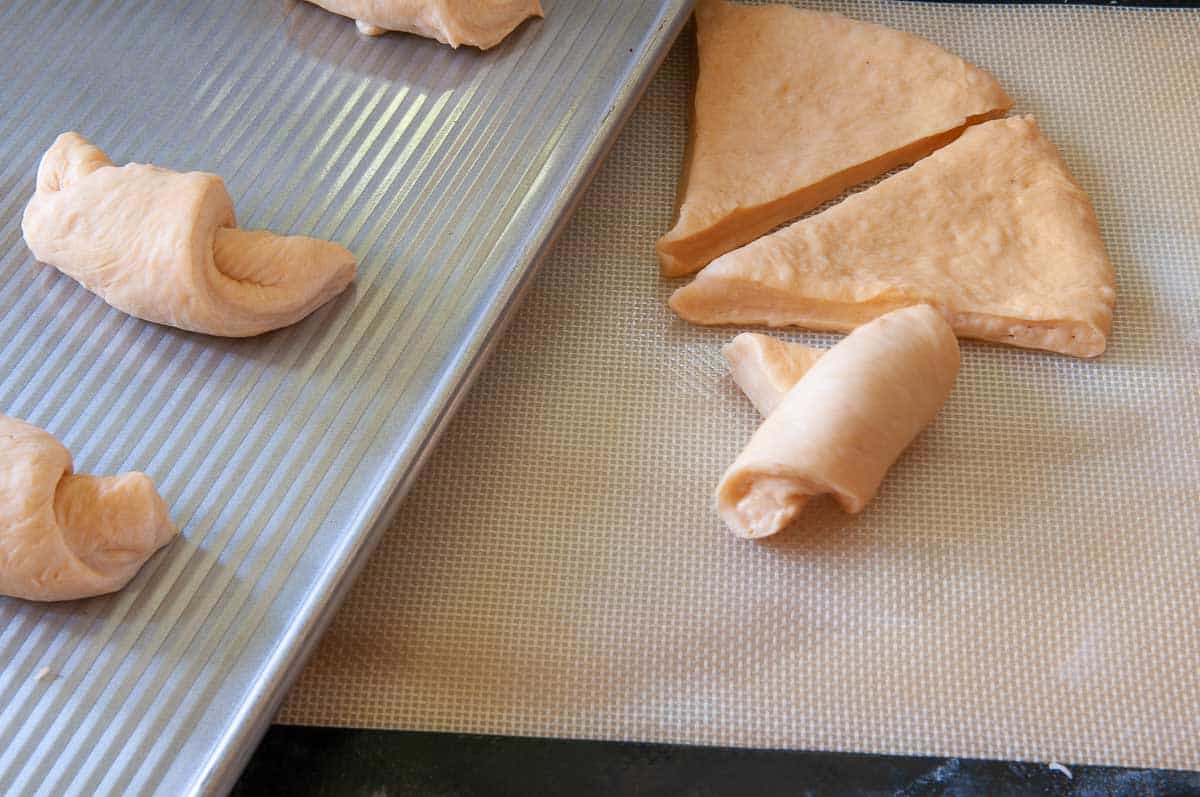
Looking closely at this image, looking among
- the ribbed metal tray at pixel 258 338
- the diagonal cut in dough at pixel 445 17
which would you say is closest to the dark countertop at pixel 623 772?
the ribbed metal tray at pixel 258 338

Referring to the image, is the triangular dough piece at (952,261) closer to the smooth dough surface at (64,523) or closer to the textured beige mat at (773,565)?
the textured beige mat at (773,565)

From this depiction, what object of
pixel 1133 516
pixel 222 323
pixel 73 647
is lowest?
pixel 73 647

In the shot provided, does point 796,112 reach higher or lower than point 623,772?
higher

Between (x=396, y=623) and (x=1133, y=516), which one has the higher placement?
(x=1133, y=516)

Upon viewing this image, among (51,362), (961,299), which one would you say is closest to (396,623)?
(51,362)

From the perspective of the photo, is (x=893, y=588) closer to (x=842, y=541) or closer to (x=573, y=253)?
(x=842, y=541)

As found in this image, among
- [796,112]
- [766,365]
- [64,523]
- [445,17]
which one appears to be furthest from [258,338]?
[796,112]

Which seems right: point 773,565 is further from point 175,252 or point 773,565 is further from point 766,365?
point 175,252
